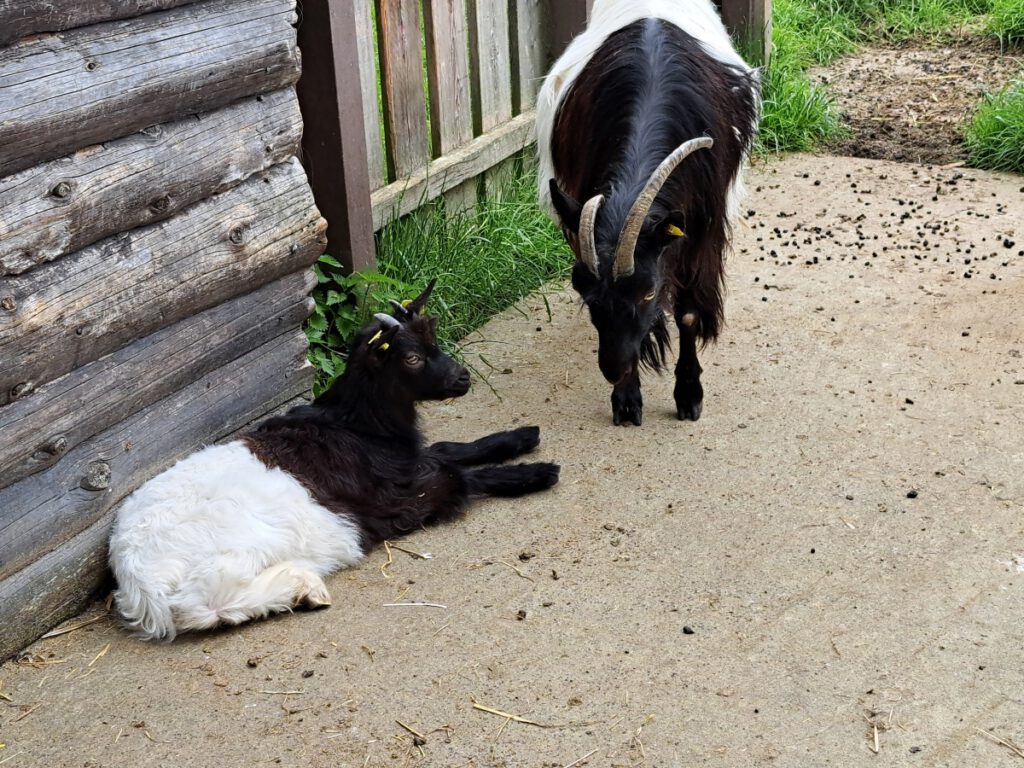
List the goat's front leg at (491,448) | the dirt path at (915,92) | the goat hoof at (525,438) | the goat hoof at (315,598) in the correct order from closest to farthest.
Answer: the goat hoof at (315,598) → the goat's front leg at (491,448) → the goat hoof at (525,438) → the dirt path at (915,92)

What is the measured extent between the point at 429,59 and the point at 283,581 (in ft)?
10.8

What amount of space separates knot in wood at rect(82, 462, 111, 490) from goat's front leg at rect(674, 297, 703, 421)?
2258mm

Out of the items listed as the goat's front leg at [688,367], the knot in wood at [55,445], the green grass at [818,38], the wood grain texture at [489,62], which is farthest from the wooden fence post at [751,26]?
the knot in wood at [55,445]

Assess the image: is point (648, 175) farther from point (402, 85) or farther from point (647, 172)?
point (402, 85)

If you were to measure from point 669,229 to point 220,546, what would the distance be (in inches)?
72.6

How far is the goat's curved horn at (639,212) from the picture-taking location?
13.5 feet

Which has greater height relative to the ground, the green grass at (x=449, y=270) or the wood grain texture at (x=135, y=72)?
the wood grain texture at (x=135, y=72)

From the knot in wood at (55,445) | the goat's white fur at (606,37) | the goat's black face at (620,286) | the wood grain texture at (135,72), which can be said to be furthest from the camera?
the goat's white fur at (606,37)

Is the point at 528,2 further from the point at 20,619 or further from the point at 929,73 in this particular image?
the point at 20,619

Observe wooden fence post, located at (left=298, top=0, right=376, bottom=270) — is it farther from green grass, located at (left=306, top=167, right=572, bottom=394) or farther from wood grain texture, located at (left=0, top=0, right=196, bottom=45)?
wood grain texture, located at (left=0, top=0, right=196, bottom=45)

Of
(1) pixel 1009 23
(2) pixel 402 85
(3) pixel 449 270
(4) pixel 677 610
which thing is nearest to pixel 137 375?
(4) pixel 677 610

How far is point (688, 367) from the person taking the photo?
16.2 ft

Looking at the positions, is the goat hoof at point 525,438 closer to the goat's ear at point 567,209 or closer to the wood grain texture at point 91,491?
the goat's ear at point 567,209

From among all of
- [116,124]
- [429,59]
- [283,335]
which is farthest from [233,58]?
[429,59]
